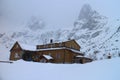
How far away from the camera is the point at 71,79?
3.03 meters

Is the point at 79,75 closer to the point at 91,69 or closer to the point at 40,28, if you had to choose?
the point at 91,69

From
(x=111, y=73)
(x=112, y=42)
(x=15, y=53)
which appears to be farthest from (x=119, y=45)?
(x=15, y=53)

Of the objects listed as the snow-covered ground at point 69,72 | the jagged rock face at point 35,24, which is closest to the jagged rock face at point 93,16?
the jagged rock face at point 35,24

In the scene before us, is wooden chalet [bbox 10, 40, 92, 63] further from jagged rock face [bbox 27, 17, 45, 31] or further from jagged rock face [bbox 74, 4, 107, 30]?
jagged rock face [bbox 27, 17, 45, 31]

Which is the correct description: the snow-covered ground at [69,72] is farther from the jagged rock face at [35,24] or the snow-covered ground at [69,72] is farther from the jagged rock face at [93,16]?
the jagged rock face at [93,16]

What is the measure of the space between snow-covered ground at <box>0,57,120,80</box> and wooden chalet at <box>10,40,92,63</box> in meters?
2.94

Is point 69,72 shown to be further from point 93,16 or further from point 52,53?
point 52,53

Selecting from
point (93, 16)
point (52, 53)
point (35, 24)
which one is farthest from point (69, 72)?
point (52, 53)

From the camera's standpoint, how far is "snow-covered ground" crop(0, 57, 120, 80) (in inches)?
109

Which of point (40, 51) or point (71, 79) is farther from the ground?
point (40, 51)

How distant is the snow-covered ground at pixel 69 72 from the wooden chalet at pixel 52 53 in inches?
116

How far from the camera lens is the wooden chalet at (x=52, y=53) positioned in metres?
6.98

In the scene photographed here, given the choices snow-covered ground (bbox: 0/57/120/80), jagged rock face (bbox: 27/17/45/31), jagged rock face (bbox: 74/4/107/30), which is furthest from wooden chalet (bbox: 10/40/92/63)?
snow-covered ground (bbox: 0/57/120/80)

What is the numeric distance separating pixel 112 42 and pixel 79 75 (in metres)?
0.81
